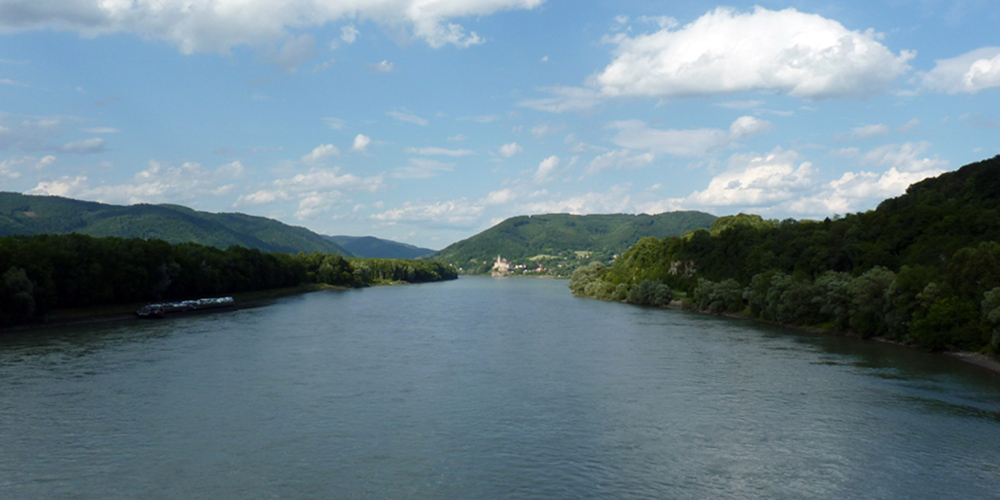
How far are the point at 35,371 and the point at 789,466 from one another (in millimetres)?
47944

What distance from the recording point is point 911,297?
59.8 meters

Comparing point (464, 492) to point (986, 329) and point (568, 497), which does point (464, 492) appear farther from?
point (986, 329)

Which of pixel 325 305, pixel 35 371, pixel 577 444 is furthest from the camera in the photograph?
pixel 325 305

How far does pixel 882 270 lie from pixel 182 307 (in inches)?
3633

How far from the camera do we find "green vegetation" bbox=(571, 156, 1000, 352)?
5494 cm

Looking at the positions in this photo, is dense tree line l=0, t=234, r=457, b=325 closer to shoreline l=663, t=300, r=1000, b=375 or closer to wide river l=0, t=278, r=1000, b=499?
wide river l=0, t=278, r=1000, b=499

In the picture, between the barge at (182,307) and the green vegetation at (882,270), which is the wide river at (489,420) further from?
the barge at (182,307)

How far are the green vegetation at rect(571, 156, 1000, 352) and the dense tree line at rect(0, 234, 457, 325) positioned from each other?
78116mm

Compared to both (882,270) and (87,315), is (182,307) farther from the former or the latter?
(882,270)

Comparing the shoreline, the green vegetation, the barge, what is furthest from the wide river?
the barge

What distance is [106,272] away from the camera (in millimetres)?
85500

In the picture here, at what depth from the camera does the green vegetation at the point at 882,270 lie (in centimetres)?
5494

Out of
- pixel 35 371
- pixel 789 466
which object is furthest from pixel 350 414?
pixel 35 371

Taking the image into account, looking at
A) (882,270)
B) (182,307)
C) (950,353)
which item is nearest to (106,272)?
(182,307)
